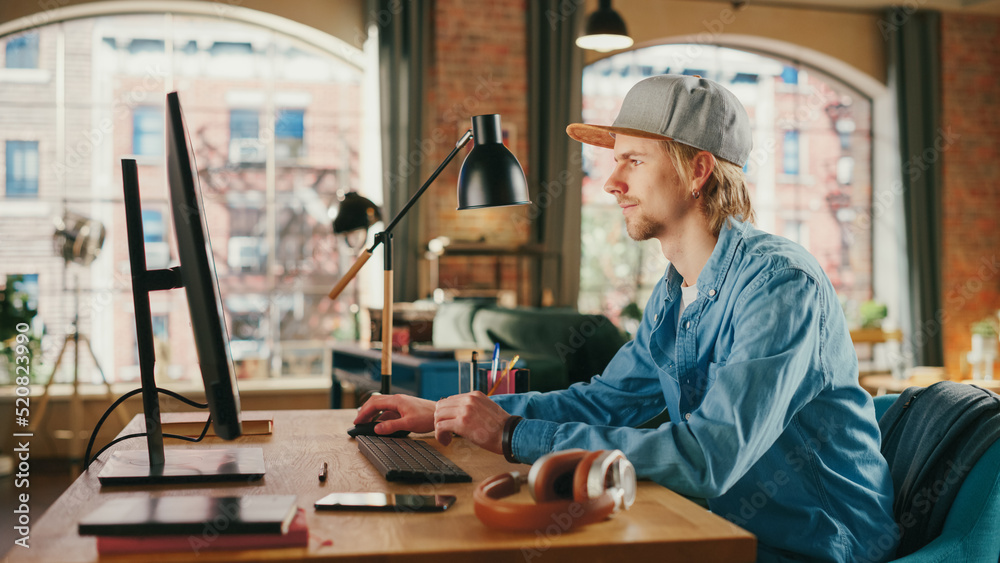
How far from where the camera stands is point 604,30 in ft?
16.1

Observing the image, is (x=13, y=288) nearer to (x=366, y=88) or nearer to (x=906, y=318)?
(x=366, y=88)

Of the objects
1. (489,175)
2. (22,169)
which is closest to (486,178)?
(489,175)

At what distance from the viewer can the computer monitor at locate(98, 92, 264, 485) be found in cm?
103

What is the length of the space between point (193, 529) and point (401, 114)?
526 centimetres

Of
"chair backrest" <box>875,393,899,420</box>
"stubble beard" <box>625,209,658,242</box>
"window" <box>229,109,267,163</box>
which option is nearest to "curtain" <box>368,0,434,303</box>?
"window" <box>229,109,267,163</box>

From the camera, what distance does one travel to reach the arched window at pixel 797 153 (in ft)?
23.1

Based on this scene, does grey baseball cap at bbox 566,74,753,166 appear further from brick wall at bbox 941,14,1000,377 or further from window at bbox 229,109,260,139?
brick wall at bbox 941,14,1000,377

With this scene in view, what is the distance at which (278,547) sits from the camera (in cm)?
91

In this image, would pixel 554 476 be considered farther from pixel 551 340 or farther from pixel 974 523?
pixel 551 340

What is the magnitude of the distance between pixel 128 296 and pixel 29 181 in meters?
1.04

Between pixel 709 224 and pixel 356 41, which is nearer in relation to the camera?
pixel 709 224

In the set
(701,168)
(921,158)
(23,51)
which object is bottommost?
(701,168)

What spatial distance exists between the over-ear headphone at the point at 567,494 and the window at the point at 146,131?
5.85 m

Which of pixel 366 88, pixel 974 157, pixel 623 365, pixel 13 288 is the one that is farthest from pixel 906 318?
pixel 13 288
